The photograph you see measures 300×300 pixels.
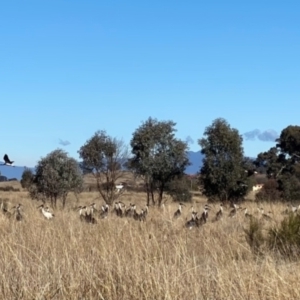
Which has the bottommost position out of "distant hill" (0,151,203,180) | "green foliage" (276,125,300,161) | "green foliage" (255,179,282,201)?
"green foliage" (255,179,282,201)

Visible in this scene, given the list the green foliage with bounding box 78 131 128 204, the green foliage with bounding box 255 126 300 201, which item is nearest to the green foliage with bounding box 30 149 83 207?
the green foliage with bounding box 78 131 128 204

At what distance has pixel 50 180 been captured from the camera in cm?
3631

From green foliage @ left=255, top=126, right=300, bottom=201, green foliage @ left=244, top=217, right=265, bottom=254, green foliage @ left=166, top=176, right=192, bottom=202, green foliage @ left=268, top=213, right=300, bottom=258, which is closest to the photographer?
green foliage @ left=268, top=213, right=300, bottom=258

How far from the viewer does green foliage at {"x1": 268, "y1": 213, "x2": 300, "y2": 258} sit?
9.90 m

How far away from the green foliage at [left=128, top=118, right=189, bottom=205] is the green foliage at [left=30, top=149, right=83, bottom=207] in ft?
11.7

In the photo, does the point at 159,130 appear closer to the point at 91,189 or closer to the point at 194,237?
the point at 91,189

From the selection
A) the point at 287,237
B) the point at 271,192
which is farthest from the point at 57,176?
the point at 287,237

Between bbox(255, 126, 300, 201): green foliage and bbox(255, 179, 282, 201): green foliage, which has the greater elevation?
bbox(255, 126, 300, 201): green foliage

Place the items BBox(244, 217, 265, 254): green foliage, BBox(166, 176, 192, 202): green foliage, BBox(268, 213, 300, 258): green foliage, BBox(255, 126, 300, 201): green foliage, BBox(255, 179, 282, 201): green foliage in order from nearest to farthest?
BBox(268, 213, 300, 258): green foliage
BBox(244, 217, 265, 254): green foliage
BBox(255, 179, 282, 201): green foliage
BBox(166, 176, 192, 202): green foliage
BBox(255, 126, 300, 201): green foliage

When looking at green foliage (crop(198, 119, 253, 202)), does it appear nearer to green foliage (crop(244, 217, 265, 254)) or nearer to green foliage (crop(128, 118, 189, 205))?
green foliage (crop(128, 118, 189, 205))

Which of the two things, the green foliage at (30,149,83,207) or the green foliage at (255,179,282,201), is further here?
the green foliage at (255,179,282,201)

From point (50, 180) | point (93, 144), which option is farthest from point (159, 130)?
point (50, 180)

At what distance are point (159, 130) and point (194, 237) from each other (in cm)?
2601

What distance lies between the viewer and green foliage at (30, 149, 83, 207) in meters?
36.3
